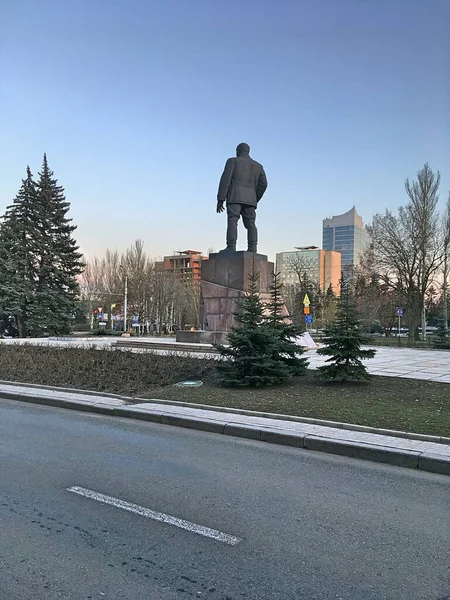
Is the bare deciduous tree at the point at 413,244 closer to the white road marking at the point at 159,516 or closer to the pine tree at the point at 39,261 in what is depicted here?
the pine tree at the point at 39,261

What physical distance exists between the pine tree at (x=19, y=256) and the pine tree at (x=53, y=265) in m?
0.54

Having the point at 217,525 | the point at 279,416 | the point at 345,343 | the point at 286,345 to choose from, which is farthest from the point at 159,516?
the point at 286,345

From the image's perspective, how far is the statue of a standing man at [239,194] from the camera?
21312mm

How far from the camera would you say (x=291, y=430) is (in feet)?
23.9

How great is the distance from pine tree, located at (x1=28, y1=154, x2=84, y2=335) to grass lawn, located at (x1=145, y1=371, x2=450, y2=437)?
31642 mm

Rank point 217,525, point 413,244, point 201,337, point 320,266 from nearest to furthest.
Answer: point 217,525 < point 201,337 < point 413,244 < point 320,266

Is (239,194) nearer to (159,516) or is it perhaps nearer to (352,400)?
(352,400)

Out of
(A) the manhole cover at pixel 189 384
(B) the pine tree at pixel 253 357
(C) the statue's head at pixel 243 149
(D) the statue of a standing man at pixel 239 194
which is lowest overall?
(A) the manhole cover at pixel 189 384

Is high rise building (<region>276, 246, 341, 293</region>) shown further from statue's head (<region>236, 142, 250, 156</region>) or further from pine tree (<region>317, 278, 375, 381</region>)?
pine tree (<region>317, 278, 375, 381</region>)

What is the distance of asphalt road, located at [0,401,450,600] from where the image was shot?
10.4 ft

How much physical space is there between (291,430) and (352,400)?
8.75 ft

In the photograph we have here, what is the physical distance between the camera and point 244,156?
21.9 m

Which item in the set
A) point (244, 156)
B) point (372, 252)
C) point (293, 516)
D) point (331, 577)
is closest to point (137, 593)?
point (331, 577)

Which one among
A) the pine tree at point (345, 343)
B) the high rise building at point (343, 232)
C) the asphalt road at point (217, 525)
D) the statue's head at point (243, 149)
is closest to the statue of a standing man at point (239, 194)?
the statue's head at point (243, 149)
